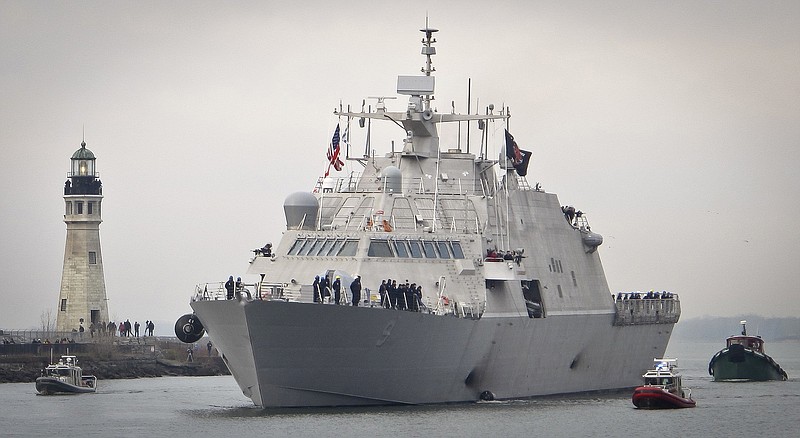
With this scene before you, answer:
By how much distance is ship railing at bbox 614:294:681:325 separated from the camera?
58.0 metres

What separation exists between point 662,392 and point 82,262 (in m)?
36.5

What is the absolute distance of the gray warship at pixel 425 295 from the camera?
4300 centimetres

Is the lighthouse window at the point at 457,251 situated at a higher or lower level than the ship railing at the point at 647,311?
higher

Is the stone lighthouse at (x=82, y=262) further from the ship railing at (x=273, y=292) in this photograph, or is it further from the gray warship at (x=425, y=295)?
the ship railing at (x=273, y=292)

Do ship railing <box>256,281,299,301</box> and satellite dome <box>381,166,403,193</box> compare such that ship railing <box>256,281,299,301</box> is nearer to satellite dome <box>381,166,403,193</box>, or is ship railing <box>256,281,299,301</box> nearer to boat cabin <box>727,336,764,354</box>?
satellite dome <box>381,166,403,193</box>

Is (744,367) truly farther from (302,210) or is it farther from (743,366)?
(302,210)

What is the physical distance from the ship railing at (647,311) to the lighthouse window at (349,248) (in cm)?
1342

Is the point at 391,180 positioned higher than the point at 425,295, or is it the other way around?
the point at 391,180

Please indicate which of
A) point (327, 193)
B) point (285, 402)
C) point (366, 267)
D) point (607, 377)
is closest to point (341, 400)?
point (285, 402)

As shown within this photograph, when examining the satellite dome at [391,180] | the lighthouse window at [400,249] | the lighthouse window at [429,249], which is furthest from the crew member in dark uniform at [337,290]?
the satellite dome at [391,180]

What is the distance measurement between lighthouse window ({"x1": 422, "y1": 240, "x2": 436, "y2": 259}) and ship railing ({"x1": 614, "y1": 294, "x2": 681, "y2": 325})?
38.0 ft

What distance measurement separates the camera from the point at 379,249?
47.2 metres

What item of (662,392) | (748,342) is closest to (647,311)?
(662,392)

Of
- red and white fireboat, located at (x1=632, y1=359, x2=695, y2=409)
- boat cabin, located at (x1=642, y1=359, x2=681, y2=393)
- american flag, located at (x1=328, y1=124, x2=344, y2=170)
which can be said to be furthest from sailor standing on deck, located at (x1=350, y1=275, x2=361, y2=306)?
boat cabin, located at (x1=642, y1=359, x2=681, y2=393)
